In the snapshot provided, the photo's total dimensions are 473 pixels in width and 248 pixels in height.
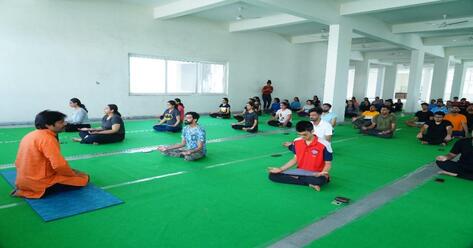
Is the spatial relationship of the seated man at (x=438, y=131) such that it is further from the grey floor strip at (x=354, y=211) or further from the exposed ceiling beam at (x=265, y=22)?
the exposed ceiling beam at (x=265, y=22)

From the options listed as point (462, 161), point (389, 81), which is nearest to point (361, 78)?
point (389, 81)

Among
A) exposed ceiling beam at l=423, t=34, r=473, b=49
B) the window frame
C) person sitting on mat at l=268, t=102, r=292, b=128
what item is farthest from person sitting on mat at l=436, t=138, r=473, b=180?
exposed ceiling beam at l=423, t=34, r=473, b=49

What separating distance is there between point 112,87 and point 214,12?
4121 mm

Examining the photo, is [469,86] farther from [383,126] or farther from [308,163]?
[308,163]

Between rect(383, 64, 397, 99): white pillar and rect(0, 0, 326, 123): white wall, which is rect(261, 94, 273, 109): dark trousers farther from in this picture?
rect(383, 64, 397, 99): white pillar

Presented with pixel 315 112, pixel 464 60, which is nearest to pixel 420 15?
pixel 315 112

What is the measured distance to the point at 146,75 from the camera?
36.1 feet

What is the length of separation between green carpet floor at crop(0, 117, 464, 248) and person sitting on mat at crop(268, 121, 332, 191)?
0.11m

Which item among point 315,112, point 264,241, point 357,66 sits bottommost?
point 264,241

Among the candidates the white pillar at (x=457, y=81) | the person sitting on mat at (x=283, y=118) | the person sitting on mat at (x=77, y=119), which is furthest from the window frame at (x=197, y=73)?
the white pillar at (x=457, y=81)

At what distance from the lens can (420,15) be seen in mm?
10570

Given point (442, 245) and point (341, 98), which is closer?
point (442, 245)

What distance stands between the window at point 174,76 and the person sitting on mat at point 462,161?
8.86 metres

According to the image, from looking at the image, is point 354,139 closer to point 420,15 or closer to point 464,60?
point 420,15
